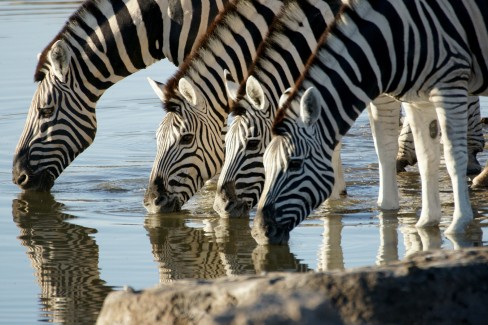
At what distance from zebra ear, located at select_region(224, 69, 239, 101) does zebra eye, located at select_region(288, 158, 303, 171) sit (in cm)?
137

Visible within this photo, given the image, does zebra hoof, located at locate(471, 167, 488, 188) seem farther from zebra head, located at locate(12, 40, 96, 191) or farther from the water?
zebra head, located at locate(12, 40, 96, 191)

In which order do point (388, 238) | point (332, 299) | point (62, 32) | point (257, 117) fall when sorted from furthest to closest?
point (62, 32) → point (257, 117) → point (388, 238) → point (332, 299)

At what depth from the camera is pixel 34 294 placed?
27.5 feet

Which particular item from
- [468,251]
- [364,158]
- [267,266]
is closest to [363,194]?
[364,158]

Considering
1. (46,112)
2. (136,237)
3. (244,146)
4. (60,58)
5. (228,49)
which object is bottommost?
(136,237)

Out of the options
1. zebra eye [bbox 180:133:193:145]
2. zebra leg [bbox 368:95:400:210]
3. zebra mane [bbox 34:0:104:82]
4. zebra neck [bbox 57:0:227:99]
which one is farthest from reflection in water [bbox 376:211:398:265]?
zebra mane [bbox 34:0:104:82]

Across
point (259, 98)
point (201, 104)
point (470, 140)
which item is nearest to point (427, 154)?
point (259, 98)

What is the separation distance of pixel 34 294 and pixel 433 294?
382 cm

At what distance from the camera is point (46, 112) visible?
40.7 ft

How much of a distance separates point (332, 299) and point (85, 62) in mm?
7518

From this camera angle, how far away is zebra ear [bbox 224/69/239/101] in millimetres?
10607

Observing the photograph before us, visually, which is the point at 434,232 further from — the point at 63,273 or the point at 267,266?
the point at 63,273

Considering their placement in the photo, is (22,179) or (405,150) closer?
(22,179)

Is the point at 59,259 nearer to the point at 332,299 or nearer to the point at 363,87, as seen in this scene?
the point at 363,87
